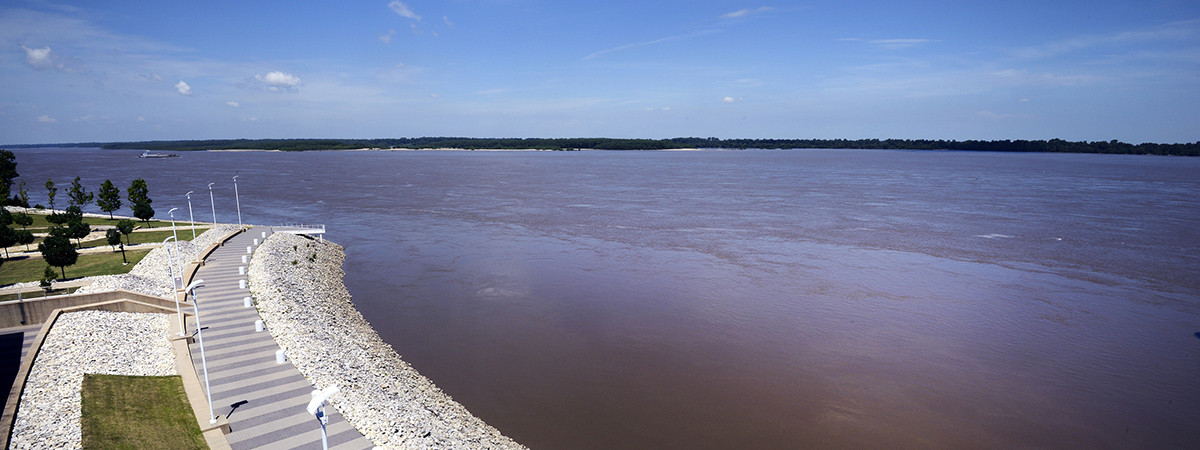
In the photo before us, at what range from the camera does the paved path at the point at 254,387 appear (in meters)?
14.4

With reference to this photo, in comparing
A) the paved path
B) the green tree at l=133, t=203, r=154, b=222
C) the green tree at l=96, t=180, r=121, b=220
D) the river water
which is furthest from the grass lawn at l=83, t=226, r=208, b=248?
the paved path

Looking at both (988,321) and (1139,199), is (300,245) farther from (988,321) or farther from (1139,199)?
(1139,199)

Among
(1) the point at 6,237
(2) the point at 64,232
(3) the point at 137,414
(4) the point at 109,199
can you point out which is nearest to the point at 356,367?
(3) the point at 137,414

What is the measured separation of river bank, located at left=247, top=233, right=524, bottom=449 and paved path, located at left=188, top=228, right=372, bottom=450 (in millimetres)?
498

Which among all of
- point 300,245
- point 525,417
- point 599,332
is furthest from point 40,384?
point 300,245

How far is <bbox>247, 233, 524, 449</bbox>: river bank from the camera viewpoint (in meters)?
15.7

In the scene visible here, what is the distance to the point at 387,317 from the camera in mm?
27484

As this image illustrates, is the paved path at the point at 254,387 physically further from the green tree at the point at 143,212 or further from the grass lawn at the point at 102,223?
the grass lawn at the point at 102,223

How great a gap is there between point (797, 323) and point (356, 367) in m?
18.2

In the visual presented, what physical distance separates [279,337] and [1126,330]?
34334 millimetres

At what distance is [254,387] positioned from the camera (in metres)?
16.9

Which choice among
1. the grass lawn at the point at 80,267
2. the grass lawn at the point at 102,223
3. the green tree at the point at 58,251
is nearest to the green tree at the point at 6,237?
the grass lawn at the point at 80,267

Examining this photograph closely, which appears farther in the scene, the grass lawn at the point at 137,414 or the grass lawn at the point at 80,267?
the grass lawn at the point at 80,267

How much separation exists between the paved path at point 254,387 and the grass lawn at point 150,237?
19.9 metres
